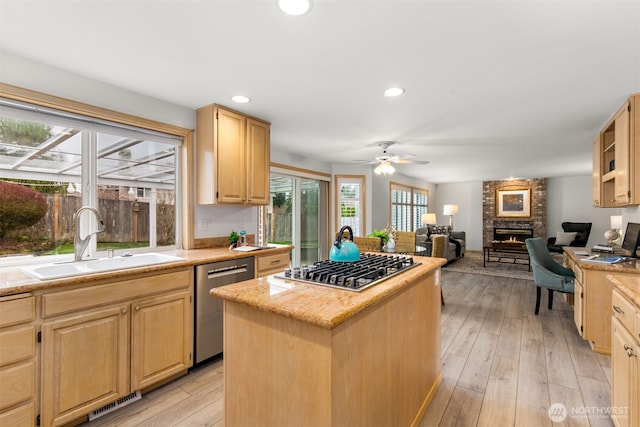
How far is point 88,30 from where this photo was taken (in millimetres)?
1772

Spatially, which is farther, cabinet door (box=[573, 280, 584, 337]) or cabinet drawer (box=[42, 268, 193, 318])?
cabinet door (box=[573, 280, 584, 337])

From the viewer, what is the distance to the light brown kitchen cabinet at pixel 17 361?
1.57m

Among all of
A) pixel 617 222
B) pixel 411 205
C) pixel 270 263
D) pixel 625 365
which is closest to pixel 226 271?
pixel 270 263

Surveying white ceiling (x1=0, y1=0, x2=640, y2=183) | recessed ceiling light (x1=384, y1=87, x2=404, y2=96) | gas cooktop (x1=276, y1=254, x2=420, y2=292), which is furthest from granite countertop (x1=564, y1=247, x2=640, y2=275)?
recessed ceiling light (x1=384, y1=87, x2=404, y2=96)

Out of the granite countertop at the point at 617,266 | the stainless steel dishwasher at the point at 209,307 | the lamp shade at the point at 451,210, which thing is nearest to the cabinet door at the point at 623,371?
the granite countertop at the point at 617,266

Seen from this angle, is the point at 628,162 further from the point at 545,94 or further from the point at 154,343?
the point at 154,343

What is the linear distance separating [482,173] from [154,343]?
806 centimetres

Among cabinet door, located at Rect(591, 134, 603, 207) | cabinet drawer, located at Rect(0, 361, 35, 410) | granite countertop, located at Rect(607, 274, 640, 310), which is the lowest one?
cabinet drawer, located at Rect(0, 361, 35, 410)

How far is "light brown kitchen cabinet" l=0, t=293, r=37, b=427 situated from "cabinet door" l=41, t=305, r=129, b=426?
54 millimetres

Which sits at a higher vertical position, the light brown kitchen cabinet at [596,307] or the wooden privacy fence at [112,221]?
the wooden privacy fence at [112,221]

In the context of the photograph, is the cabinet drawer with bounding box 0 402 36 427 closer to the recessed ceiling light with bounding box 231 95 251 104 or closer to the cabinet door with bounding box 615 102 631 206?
the recessed ceiling light with bounding box 231 95 251 104

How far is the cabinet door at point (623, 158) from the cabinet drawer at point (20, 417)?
175 inches

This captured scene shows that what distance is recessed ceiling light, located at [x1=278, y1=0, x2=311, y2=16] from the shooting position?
1512 millimetres

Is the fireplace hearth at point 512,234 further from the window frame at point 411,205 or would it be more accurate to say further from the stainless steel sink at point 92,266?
the stainless steel sink at point 92,266
